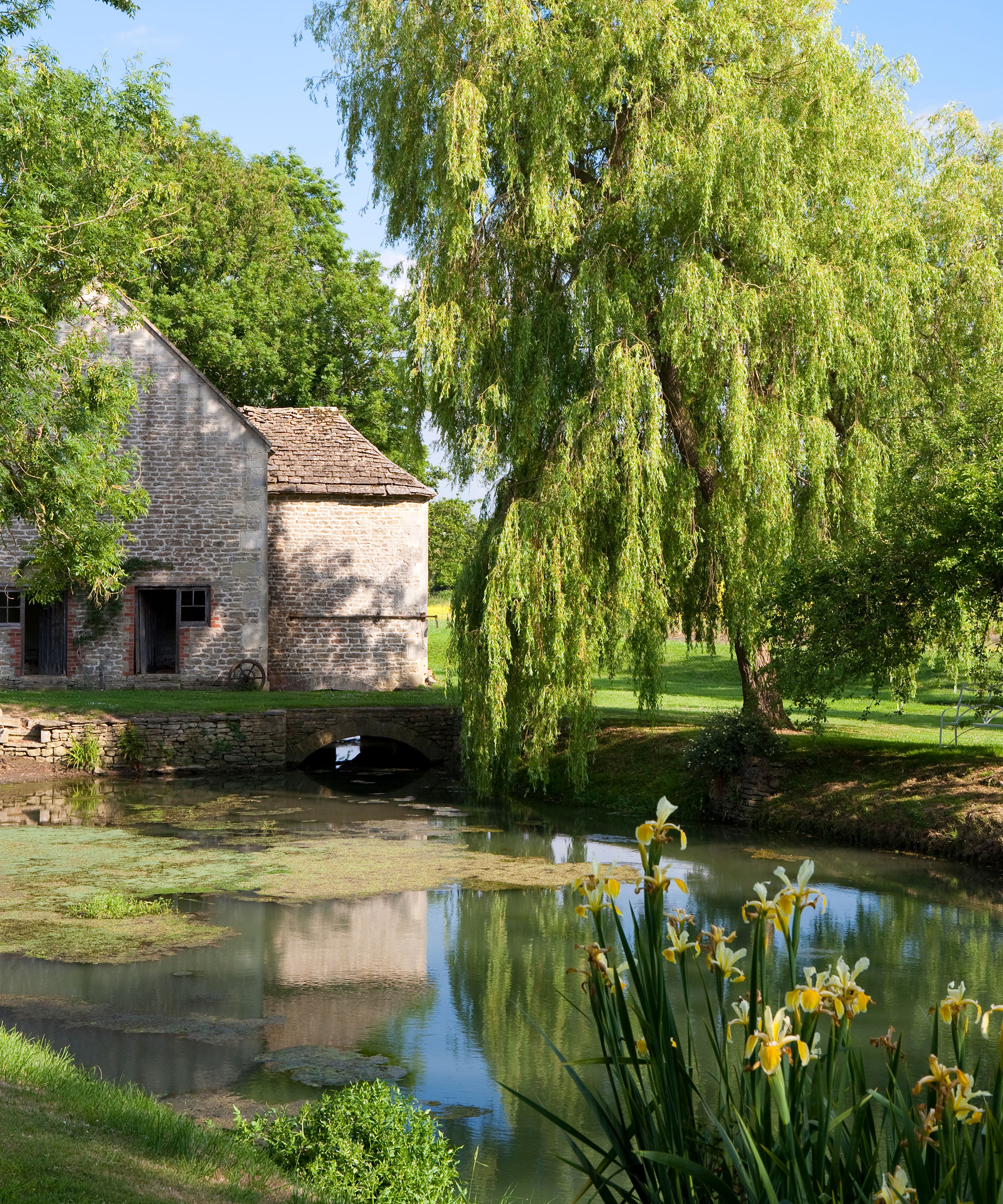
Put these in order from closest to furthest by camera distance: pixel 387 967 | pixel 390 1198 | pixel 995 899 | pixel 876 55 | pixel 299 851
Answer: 1. pixel 390 1198
2. pixel 387 967
3. pixel 995 899
4. pixel 299 851
5. pixel 876 55

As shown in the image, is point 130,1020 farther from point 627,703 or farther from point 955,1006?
point 627,703

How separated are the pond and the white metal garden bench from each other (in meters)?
1.90

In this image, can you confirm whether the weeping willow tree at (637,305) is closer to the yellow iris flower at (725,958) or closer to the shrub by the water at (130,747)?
the shrub by the water at (130,747)

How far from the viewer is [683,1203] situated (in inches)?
115

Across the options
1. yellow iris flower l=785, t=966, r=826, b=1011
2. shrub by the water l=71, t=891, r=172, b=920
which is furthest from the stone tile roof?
yellow iris flower l=785, t=966, r=826, b=1011

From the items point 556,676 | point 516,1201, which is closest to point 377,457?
point 556,676

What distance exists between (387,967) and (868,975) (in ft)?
13.1

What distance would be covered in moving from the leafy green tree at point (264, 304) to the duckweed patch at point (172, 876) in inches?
688

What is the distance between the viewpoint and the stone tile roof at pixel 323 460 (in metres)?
25.0

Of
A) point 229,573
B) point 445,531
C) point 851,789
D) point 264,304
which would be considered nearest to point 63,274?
point 229,573

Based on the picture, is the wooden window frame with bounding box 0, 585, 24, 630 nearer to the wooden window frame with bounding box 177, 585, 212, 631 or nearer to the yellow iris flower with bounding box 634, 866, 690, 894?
the wooden window frame with bounding box 177, 585, 212, 631

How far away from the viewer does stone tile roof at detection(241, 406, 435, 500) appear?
2503 cm

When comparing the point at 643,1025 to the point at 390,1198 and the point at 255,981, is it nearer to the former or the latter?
the point at 390,1198

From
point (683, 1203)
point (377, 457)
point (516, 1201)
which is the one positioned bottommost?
point (516, 1201)
